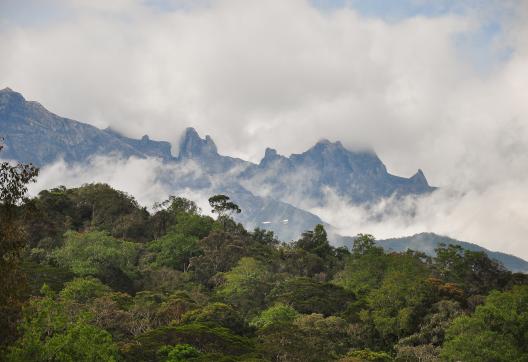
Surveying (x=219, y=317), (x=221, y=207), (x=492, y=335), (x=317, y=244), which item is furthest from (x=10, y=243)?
(x=221, y=207)

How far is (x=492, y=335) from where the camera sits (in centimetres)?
4938

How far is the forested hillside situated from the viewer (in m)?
29.4

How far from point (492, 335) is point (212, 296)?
40726mm

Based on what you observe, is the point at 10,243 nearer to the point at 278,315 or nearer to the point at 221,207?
the point at 278,315

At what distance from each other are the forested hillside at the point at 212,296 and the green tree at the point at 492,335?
0.12 metres

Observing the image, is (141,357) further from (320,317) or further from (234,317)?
(320,317)

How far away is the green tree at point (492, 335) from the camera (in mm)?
48031

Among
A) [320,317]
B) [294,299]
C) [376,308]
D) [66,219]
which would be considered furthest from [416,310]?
[66,219]

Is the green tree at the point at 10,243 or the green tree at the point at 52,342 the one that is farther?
the green tree at the point at 52,342

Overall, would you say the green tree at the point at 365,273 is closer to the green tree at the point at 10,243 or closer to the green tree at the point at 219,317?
the green tree at the point at 219,317

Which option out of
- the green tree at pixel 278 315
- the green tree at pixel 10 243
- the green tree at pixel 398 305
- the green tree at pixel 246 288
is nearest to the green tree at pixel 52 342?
the green tree at pixel 10 243

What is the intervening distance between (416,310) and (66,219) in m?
71.0

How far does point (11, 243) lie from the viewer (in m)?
21.8

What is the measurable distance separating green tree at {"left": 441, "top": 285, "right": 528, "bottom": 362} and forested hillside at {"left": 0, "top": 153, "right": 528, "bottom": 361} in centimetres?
12
